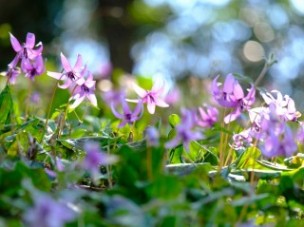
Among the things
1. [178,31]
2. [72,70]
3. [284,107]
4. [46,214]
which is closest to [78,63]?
[72,70]

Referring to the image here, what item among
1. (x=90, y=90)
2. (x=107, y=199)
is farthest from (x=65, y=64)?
(x=107, y=199)

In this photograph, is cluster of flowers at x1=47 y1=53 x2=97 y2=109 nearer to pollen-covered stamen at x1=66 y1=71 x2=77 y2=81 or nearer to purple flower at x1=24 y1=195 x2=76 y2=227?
pollen-covered stamen at x1=66 y1=71 x2=77 y2=81

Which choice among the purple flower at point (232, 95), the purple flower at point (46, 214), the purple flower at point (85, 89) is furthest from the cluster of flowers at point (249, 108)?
the purple flower at point (46, 214)

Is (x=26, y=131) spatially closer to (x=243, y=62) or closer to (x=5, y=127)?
(x=5, y=127)

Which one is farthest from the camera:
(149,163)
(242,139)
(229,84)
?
(242,139)

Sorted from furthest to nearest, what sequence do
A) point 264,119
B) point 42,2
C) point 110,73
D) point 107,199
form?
point 42,2 < point 110,73 < point 264,119 < point 107,199

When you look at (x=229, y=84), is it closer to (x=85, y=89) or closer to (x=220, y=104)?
(x=220, y=104)

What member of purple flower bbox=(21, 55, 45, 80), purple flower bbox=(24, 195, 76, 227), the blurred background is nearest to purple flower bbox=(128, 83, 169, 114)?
purple flower bbox=(21, 55, 45, 80)
